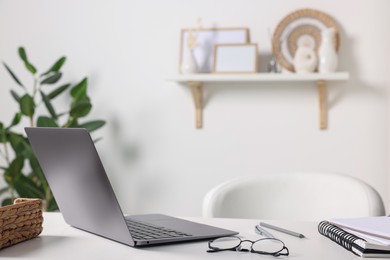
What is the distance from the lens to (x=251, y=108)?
308 centimetres

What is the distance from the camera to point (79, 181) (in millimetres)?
1204

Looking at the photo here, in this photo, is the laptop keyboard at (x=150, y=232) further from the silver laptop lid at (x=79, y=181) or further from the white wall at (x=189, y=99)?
the white wall at (x=189, y=99)

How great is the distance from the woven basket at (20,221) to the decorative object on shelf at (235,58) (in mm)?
1867

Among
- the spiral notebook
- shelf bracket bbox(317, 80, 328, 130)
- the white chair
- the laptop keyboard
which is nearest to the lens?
the spiral notebook

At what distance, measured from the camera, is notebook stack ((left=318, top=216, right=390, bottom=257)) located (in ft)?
3.45

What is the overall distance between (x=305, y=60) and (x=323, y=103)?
0.23 meters

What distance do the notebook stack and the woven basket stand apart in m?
0.58

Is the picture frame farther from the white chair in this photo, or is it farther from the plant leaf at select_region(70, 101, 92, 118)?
the white chair

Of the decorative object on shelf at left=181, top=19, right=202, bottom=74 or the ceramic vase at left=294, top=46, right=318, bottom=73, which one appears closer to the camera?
the ceramic vase at left=294, top=46, right=318, bottom=73

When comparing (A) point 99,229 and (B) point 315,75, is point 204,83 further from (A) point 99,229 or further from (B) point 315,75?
(A) point 99,229

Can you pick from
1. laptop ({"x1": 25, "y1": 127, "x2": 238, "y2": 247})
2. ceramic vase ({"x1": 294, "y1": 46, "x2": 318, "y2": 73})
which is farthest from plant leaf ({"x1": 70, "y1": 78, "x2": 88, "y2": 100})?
laptop ({"x1": 25, "y1": 127, "x2": 238, "y2": 247})

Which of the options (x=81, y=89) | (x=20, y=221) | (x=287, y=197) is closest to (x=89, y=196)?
(x=20, y=221)

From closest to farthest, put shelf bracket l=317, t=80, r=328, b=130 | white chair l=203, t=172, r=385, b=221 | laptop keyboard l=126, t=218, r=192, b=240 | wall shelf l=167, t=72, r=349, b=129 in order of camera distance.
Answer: laptop keyboard l=126, t=218, r=192, b=240 < white chair l=203, t=172, r=385, b=221 < wall shelf l=167, t=72, r=349, b=129 < shelf bracket l=317, t=80, r=328, b=130

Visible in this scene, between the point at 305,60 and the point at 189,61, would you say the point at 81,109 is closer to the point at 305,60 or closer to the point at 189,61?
the point at 189,61
